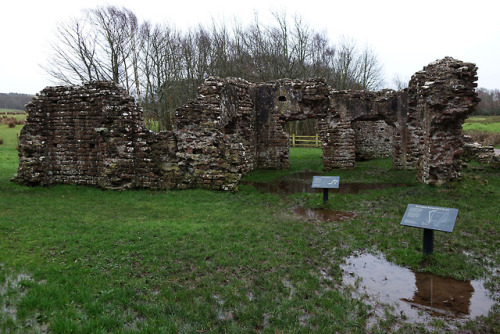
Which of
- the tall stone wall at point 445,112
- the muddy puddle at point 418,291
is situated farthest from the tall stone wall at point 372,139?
the muddy puddle at point 418,291

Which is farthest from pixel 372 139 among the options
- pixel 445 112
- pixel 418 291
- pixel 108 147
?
pixel 418 291

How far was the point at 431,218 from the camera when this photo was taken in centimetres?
563

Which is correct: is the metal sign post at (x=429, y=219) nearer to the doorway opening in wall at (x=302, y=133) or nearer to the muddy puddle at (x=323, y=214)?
the muddy puddle at (x=323, y=214)

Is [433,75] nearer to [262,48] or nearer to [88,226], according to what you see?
[88,226]

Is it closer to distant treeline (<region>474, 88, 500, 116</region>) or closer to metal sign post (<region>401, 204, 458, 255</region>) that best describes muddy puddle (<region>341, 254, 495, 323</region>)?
metal sign post (<region>401, 204, 458, 255</region>)

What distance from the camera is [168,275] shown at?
16.7 feet

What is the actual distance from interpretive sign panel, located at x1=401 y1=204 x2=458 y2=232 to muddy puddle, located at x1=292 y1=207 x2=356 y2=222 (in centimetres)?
255

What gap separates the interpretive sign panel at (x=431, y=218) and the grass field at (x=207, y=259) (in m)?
0.67

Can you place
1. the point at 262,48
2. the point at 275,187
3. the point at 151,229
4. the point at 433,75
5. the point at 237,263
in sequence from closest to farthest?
the point at 237,263, the point at 151,229, the point at 433,75, the point at 275,187, the point at 262,48

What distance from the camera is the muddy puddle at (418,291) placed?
424 cm

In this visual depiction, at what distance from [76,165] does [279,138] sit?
10247mm

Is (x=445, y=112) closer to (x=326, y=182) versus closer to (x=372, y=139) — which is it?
(x=326, y=182)

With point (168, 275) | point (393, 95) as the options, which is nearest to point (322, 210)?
point (168, 275)

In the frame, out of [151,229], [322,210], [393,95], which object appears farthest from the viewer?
[393,95]
